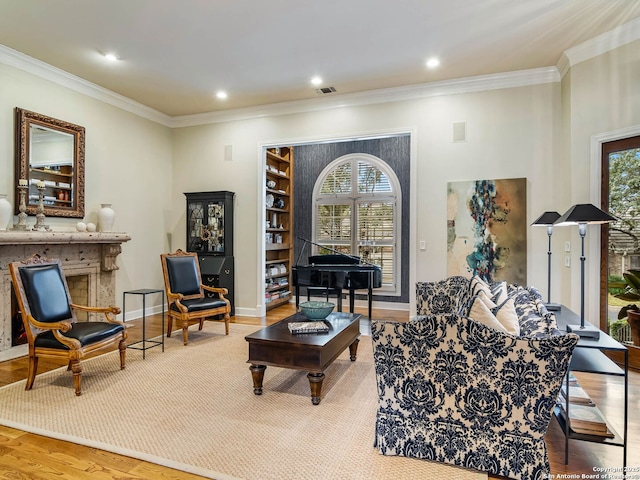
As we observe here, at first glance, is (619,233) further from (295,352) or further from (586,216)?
(295,352)

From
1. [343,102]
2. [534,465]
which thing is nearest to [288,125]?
[343,102]

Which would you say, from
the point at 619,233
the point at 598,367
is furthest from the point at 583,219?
the point at 619,233

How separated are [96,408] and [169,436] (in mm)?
803

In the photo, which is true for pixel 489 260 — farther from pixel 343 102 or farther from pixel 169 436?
pixel 169 436

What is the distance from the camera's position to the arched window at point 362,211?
7312 mm

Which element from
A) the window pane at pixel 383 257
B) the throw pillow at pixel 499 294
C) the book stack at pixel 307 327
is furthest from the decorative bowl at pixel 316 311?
the window pane at pixel 383 257

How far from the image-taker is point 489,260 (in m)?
5.09

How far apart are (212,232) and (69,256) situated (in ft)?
6.78

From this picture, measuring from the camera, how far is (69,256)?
4.98 m

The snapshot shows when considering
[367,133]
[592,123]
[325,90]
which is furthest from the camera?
[367,133]

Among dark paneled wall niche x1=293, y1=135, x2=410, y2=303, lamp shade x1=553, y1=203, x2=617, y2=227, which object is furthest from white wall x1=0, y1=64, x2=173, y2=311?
lamp shade x1=553, y1=203, x2=617, y2=227

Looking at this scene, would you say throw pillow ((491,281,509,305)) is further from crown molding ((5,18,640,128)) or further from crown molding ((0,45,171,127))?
crown molding ((0,45,171,127))

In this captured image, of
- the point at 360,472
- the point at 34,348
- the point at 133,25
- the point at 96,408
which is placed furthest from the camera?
the point at 133,25

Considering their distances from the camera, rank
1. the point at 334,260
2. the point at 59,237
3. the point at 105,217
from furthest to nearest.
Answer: the point at 334,260, the point at 105,217, the point at 59,237
